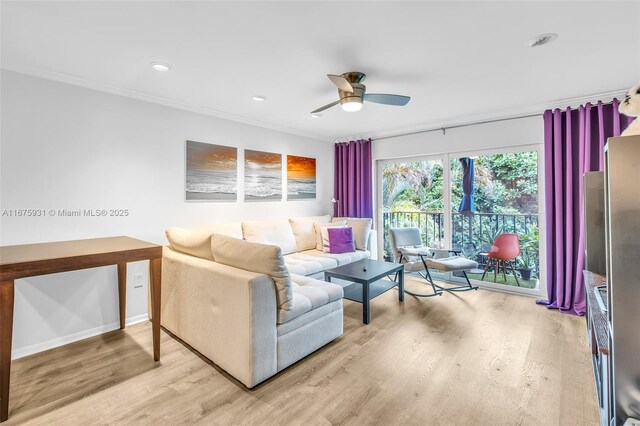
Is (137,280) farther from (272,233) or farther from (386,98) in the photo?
(386,98)

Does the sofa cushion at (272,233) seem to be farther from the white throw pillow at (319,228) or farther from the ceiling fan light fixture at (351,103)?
the ceiling fan light fixture at (351,103)

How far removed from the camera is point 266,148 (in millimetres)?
4508

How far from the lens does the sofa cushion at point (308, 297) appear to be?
2202 millimetres

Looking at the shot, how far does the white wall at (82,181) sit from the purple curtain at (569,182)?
416cm

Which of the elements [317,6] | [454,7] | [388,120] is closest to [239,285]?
[317,6]

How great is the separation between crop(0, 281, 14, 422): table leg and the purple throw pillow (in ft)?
10.9

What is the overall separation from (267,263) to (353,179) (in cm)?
358

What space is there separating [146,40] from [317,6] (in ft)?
4.19

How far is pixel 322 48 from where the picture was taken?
2252 mm

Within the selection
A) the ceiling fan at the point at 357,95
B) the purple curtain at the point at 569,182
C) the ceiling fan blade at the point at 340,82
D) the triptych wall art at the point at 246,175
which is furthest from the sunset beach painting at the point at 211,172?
the purple curtain at the point at 569,182

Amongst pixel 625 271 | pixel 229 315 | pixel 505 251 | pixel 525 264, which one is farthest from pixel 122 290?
pixel 525 264

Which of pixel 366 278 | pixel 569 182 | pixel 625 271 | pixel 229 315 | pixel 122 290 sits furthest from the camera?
pixel 569 182

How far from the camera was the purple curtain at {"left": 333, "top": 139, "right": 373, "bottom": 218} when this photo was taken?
527 cm

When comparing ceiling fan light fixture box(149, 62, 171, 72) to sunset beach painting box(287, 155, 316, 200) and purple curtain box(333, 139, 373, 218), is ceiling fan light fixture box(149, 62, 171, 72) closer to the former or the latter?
sunset beach painting box(287, 155, 316, 200)
